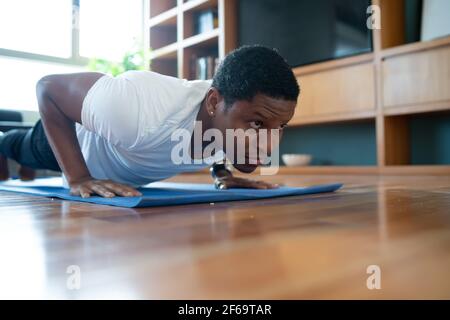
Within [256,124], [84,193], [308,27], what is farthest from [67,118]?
[308,27]

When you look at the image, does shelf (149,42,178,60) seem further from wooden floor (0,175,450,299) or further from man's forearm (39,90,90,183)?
wooden floor (0,175,450,299)

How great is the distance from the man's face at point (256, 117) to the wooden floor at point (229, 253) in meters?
0.24

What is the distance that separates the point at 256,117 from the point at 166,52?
9.79 feet

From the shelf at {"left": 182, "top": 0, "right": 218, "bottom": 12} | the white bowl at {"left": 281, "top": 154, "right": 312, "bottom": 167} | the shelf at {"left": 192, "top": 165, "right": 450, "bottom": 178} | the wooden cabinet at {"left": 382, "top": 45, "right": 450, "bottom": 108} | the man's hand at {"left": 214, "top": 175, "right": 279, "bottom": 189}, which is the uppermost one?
the shelf at {"left": 182, "top": 0, "right": 218, "bottom": 12}

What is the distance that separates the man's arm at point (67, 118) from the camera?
3.10 ft

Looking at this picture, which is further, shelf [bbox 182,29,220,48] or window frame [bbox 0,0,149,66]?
shelf [bbox 182,29,220,48]

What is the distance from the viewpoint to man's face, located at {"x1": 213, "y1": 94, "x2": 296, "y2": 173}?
868 millimetres

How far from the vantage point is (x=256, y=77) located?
2.85 feet

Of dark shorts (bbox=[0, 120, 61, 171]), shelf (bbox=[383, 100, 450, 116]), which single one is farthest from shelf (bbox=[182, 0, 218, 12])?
dark shorts (bbox=[0, 120, 61, 171])

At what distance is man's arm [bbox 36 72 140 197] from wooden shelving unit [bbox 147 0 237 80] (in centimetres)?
232

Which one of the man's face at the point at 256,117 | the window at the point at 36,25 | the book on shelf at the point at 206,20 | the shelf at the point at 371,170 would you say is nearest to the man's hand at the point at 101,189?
the man's face at the point at 256,117

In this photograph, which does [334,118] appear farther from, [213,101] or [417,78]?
[213,101]
